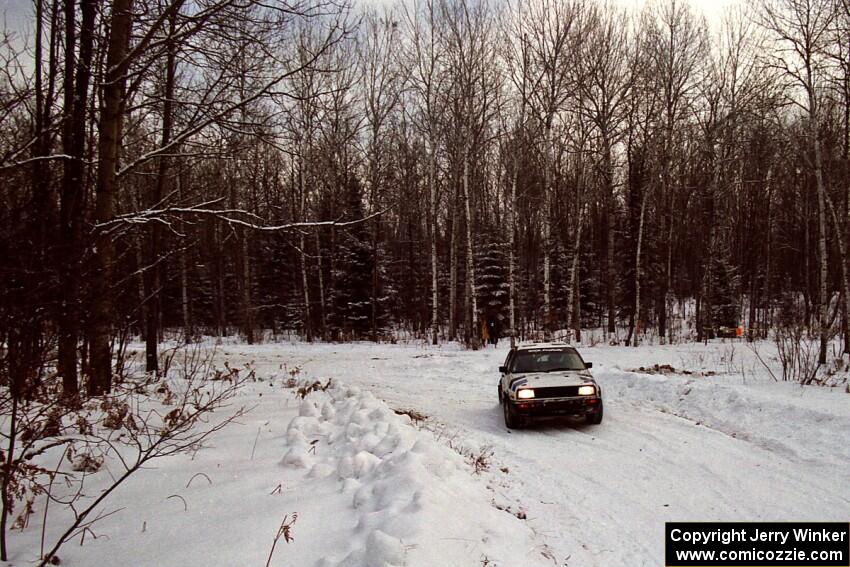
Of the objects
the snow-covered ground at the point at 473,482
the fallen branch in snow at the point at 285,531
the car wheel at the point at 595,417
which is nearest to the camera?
the fallen branch in snow at the point at 285,531

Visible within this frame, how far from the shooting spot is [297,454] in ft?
19.9

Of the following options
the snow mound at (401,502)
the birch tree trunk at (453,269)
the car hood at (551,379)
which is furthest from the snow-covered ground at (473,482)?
the birch tree trunk at (453,269)

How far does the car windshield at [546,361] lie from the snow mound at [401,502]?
3.87 m

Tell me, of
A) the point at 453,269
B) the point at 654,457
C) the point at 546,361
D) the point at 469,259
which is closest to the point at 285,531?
the point at 654,457

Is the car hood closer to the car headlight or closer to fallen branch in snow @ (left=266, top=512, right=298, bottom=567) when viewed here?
the car headlight

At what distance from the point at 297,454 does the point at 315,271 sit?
3047 centimetres

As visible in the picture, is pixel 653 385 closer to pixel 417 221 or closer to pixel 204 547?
pixel 204 547

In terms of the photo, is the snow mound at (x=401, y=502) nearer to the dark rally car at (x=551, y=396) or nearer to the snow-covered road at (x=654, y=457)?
the snow-covered road at (x=654, y=457)

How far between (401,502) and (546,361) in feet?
21.9

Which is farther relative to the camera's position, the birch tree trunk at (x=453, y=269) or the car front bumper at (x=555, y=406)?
the birch tree trunk at (x=453, y=269)

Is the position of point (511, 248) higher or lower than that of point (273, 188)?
lower

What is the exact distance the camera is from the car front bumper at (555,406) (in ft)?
30.4

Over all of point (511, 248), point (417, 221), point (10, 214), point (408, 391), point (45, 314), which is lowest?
point (408, 391)

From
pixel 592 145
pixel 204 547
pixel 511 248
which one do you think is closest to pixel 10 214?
pixel 204 547
